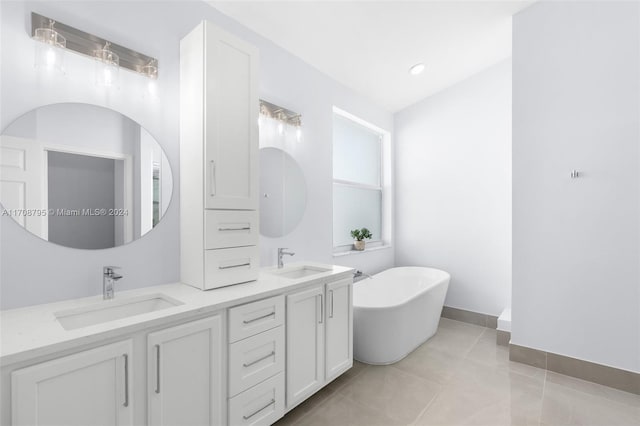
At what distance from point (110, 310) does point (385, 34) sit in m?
2.84

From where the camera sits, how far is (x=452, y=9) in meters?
2.55

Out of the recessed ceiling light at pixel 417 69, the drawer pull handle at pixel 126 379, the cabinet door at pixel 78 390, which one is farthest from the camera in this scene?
the recessed ceiling light at pixel 417 69

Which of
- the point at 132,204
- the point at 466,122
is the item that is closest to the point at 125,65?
the point at 132,204

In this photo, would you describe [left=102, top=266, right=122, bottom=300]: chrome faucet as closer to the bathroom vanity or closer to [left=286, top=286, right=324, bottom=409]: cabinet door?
the bathroom vanity

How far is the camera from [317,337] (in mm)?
2004

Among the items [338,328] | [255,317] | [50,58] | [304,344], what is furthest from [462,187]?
[50,58]

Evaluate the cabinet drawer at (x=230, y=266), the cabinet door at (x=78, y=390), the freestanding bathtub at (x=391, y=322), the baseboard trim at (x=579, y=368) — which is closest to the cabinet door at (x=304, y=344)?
the cabinet drawer at (x=230, y=266)

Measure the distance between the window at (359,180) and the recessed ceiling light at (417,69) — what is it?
0.75m

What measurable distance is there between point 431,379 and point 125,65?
9.50 ft

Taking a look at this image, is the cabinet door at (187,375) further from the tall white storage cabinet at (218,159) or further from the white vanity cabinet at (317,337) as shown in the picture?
the white vanity cabinet at (317,337)

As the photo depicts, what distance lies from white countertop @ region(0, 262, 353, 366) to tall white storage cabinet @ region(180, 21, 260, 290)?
0.15 metres

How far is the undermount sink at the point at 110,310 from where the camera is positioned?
1.38m


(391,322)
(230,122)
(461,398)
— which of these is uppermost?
(230,122)

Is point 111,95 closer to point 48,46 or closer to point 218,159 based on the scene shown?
point 48,46
